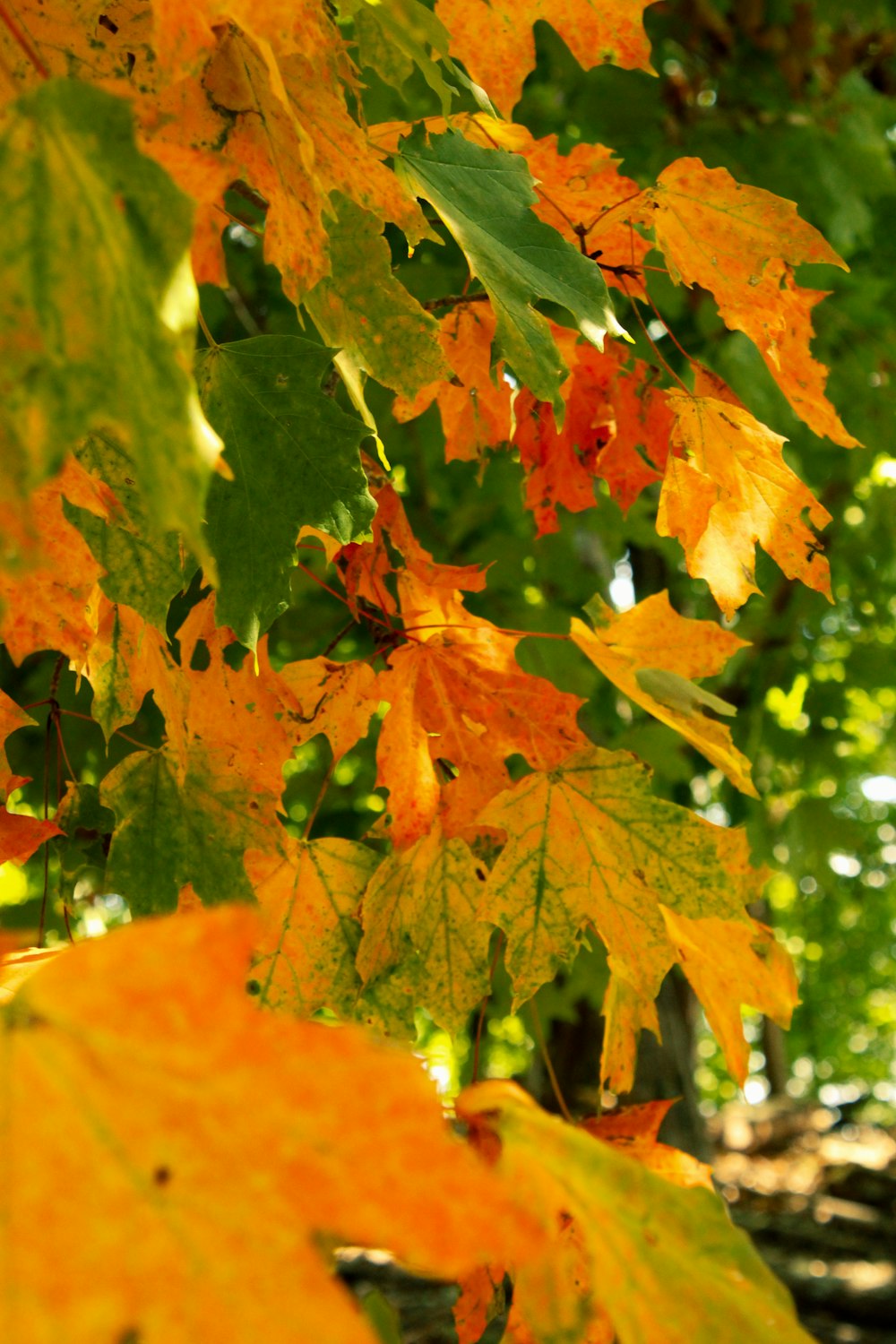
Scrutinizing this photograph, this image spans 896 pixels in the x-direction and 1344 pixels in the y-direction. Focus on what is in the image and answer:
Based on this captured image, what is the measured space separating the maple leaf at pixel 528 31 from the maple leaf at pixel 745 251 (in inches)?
4.5

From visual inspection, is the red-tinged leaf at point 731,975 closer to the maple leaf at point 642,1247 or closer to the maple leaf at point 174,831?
the maple leaf at point 174,831

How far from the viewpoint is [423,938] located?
992 mm

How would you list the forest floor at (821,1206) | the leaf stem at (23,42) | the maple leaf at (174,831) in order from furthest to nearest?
the forest floor at (821,1206), the maple leaf at (174,831), the leaf stem at (23,42)

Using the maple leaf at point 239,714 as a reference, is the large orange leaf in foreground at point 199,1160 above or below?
above

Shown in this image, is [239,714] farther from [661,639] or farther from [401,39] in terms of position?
[401,39]

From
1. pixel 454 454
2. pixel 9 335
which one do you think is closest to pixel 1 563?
pixel 9 335

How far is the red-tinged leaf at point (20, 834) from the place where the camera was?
3.00 feet

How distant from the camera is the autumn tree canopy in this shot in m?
0.39

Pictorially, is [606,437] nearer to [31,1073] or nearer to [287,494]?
[287,494]

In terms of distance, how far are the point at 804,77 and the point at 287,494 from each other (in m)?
3.30

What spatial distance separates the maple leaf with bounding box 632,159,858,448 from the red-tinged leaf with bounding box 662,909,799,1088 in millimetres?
477

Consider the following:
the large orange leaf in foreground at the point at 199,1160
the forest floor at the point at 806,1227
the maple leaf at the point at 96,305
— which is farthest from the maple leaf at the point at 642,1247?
the forest floor at the point at 806,1227

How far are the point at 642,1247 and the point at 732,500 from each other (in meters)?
0.74

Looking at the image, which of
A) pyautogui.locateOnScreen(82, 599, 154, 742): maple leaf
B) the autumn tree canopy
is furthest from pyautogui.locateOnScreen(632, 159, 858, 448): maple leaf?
pyautogui.locateOnScreen(82, 599, 154, 742): maple leaf
